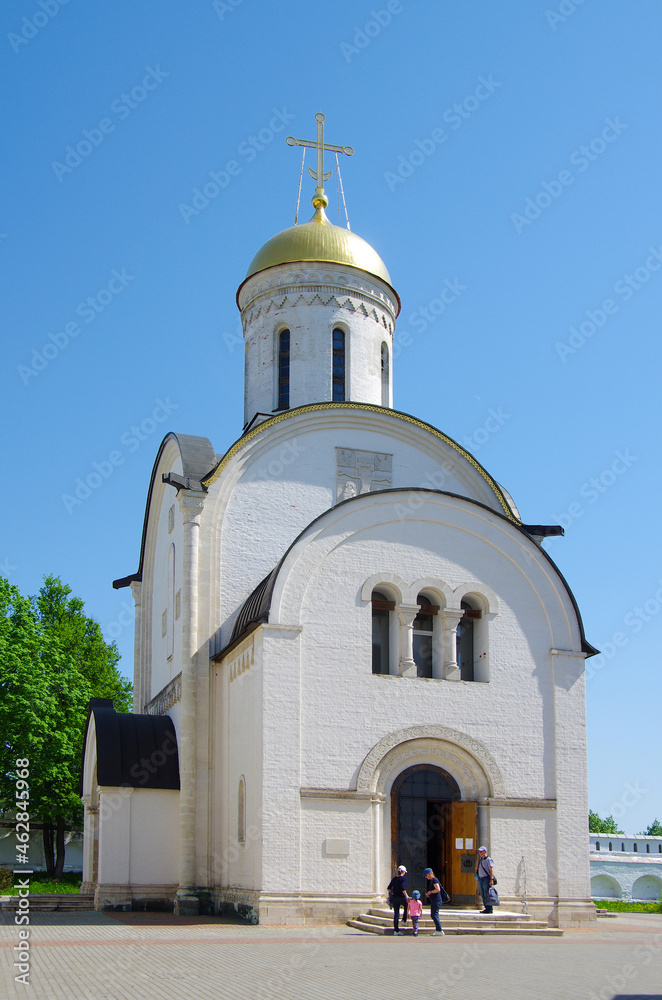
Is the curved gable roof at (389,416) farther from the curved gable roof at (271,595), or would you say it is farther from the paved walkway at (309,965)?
the paved walkway at (309,965)

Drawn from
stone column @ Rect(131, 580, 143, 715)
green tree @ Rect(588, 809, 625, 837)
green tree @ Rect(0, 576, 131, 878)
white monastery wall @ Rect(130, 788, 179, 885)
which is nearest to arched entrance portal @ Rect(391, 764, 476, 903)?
white monastery wall @ Rect(130, 788, 179, 885)

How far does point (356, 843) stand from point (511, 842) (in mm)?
2629

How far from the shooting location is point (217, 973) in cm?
986

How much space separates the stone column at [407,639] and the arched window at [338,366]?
21.0ft

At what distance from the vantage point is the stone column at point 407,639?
1634cm

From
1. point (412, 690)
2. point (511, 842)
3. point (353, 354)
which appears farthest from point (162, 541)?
point (511, 842)

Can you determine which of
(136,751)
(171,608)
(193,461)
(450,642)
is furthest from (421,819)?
(193,461)

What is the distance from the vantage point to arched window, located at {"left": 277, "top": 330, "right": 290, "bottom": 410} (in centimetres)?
2169

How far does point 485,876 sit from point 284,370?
37.2 ft

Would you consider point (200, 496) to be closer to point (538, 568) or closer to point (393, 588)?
point (393, 588)

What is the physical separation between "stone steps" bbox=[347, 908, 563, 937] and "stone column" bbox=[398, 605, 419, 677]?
3611mm

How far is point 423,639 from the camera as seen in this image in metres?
17.1

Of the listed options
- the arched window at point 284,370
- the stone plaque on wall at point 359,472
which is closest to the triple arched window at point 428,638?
the stone plaque on wall at point 359,472
